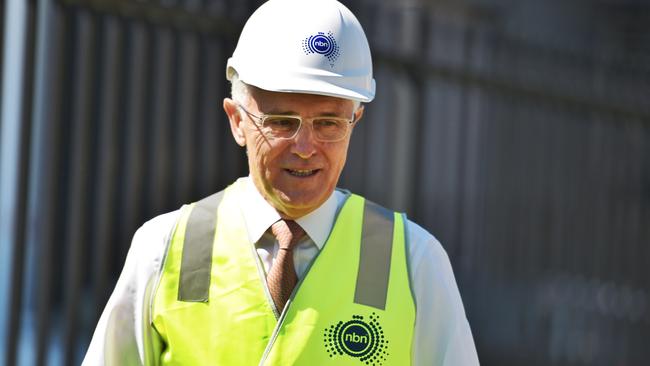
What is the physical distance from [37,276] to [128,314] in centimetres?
220

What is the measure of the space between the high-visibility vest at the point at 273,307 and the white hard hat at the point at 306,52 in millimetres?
349

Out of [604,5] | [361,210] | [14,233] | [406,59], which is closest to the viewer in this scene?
[361,210]

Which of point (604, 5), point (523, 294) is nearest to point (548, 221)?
point (523, 294)

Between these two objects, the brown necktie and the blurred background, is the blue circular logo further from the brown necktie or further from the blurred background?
the blurred background

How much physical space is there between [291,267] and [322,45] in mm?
495

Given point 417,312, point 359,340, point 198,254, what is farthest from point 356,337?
point 198,254

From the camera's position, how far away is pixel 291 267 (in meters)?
2.81

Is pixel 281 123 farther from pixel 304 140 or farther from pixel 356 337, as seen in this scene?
pixel 356 337

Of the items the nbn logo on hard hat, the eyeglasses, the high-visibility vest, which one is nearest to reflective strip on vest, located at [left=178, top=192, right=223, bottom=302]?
the high-visibility vest

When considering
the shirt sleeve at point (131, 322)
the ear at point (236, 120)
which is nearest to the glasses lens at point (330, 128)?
the ear at point (236, 120)

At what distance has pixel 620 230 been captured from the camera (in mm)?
8500

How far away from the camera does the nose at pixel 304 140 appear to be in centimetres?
274

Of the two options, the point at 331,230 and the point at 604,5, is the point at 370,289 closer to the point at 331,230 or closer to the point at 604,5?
the point at 331,230

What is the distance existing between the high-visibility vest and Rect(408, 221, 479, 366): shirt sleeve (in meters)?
0.02
